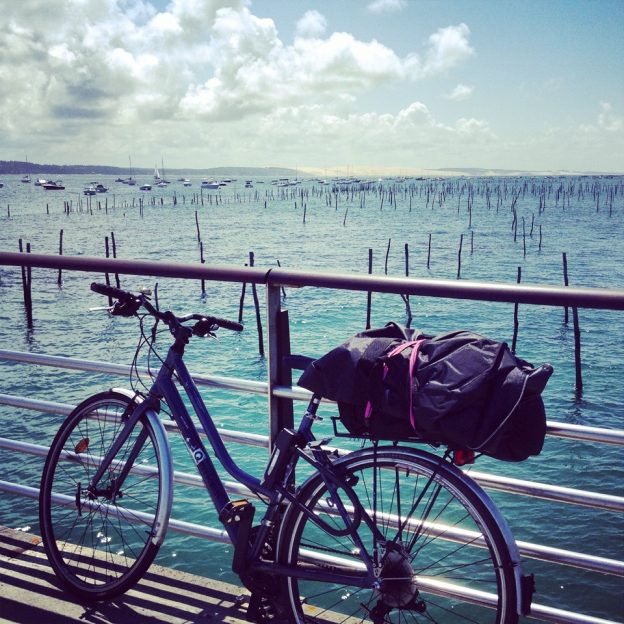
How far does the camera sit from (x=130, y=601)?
9.41 ft

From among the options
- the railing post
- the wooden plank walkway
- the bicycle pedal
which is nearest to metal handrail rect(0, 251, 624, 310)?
the railing post

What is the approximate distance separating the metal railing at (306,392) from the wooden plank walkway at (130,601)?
9.3 inches

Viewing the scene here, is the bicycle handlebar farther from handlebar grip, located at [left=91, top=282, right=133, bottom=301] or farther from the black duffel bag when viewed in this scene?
the black duffel bag

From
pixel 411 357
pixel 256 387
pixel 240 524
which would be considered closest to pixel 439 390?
pixel 411 357

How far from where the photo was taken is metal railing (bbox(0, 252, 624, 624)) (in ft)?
7.44

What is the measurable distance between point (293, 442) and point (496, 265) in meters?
44.5

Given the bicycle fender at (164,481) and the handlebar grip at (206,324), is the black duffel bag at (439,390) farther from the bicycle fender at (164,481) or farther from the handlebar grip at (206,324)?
the bicycle fender at (164,481)

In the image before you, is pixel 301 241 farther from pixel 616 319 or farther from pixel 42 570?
pixel 42 570

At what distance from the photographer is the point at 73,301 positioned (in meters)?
31.8

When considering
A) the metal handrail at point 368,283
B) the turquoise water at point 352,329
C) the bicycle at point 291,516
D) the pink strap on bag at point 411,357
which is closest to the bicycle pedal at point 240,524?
the bicycle at point 291,516

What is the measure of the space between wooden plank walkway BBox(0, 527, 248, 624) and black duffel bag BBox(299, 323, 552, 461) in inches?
46.6

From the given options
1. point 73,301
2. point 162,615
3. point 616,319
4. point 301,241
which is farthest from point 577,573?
point 301,241

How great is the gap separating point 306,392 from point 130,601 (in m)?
1.16

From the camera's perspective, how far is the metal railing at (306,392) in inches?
89.3
